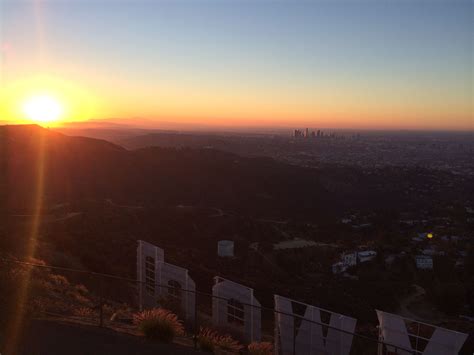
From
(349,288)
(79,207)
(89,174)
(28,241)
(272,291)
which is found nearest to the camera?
(28,241)

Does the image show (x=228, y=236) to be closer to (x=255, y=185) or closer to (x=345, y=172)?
(x=255, y=185)

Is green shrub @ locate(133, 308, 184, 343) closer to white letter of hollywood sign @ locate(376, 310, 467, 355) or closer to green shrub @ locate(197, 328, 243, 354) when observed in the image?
green shrub @ locate(197, 328, 243, 354)

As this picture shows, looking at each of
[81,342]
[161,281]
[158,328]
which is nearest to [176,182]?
[161,281]

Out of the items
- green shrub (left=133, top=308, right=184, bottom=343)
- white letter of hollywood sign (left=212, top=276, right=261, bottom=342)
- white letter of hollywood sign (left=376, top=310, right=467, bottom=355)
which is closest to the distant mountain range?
white letter of hollywood sign (left=212, top=276, right=261, bottom=342)

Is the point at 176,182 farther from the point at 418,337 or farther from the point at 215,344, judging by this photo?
the point at 418,337

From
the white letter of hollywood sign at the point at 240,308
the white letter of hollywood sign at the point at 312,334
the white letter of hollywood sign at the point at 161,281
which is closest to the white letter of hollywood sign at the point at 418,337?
the white letter of hollywood sign at the point at 312,334

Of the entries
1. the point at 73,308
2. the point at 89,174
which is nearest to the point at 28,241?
the point at 73,308
